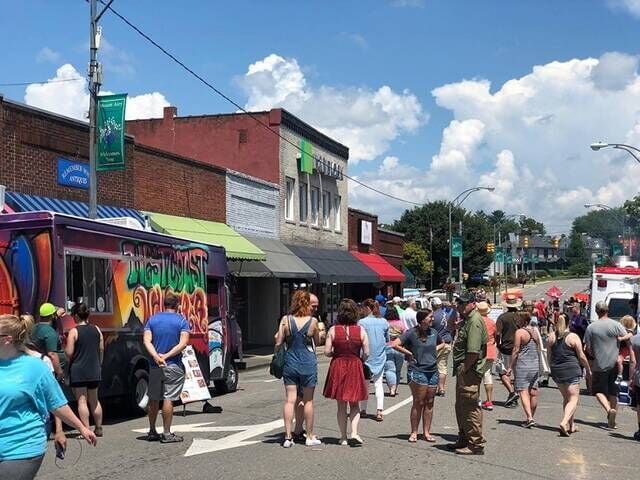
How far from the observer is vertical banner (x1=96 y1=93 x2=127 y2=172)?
16719mm

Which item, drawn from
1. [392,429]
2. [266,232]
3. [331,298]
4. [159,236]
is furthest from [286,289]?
[392,429]

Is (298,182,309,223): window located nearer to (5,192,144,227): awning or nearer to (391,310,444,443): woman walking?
(5,192,144,227): awning

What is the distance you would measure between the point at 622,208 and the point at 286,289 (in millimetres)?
116927

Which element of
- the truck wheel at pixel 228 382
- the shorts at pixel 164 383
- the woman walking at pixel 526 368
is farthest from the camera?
the truck wheel at pixel 228 382

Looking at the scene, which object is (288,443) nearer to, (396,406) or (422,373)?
(422,373)

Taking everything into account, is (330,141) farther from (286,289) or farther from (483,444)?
(483,444)

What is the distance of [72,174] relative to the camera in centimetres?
1805

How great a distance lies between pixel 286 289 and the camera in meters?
30.5

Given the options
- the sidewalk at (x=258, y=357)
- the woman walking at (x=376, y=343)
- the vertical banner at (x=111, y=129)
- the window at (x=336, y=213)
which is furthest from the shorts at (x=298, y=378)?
the window at (x=336, y=213)

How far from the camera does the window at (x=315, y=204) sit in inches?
1335

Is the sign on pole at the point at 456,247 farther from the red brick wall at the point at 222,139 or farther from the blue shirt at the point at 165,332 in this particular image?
the blue shirt at the point at 165,332

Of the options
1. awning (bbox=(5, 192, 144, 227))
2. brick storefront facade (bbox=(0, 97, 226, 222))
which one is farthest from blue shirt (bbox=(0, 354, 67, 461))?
brick storefront facade (bbox=(0, 97, 226, 222))

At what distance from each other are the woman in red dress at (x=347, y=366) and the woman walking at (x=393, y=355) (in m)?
3.88

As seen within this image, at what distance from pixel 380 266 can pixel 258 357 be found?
16.4 m
